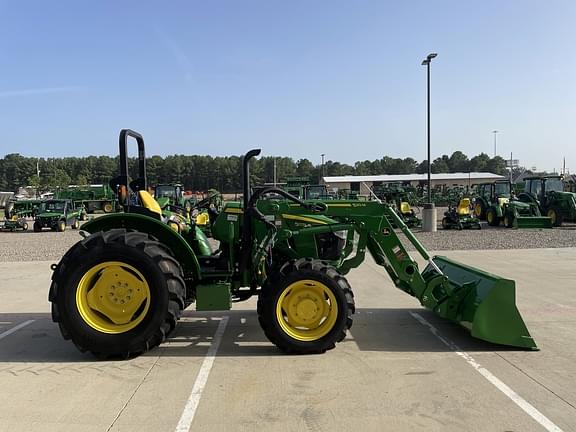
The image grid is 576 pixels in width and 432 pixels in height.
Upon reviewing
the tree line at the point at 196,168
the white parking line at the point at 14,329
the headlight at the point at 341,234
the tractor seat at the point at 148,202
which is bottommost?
the white parking line at the point at 14,329

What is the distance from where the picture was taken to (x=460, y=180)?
8438 cm

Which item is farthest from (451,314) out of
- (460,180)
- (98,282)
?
(460,180)

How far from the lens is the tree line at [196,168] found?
81.5 m

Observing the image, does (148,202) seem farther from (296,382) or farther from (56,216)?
(56,216)

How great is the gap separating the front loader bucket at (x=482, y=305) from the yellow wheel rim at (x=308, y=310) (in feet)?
4.07

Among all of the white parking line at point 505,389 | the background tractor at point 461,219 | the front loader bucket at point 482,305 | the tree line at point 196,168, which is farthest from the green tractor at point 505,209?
the tree line at point 196,168

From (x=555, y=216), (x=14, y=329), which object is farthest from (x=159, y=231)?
(x=555, y=216)

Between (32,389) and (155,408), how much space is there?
4.10ft

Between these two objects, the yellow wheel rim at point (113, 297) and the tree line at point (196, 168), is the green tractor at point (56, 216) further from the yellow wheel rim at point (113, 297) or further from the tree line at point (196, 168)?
the tree line at point (196, 168)

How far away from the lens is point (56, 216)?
24109mm

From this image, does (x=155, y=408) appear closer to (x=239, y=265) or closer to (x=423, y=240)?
(x=239, y=265)

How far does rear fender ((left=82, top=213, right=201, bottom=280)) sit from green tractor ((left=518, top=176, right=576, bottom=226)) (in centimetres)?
1933

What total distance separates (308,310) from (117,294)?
197cm

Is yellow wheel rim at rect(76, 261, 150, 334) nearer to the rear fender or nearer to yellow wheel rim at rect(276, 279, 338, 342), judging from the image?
the rear fender
